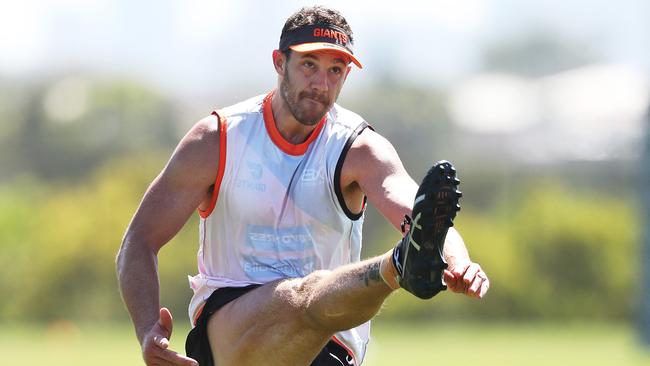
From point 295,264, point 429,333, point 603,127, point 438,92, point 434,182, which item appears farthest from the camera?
point 438,92

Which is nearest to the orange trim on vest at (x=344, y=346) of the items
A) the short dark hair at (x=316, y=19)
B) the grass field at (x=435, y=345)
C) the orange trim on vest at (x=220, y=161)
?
the orange trim on vest at (x=220, y=161)

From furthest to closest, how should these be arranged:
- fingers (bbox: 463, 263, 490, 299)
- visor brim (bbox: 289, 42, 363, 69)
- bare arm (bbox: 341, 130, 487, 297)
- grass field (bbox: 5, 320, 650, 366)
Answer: grass field (bbox: 5, 320, 650, 366) → visor brim (bbox: 289, 42, 363, 69) → bare arm (bbox: 341, 130, 487, 297) → fingers (bbox: 463, 263, 490, 299)

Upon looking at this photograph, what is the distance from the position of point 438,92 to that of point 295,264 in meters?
41.1

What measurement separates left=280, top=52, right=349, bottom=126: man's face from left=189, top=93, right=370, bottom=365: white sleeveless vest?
0.45ft

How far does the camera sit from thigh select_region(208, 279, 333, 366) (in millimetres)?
6434

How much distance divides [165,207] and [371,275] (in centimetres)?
142

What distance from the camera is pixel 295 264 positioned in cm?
702

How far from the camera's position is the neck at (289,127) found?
7098 mm

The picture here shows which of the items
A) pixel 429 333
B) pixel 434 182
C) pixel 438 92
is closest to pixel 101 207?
pixel 429 333

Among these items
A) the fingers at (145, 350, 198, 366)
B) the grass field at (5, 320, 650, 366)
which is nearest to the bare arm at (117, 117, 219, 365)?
the fingers at (145, 350, 198, 366)

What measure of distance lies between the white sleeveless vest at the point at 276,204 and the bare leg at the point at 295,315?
0.92 feet

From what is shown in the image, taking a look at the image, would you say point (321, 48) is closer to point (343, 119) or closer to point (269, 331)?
point (343, 119)

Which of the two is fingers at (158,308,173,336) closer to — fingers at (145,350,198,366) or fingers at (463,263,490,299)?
fingers at (145,350,198,366)

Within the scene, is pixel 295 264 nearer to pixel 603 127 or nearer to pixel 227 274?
pixel 227 274
